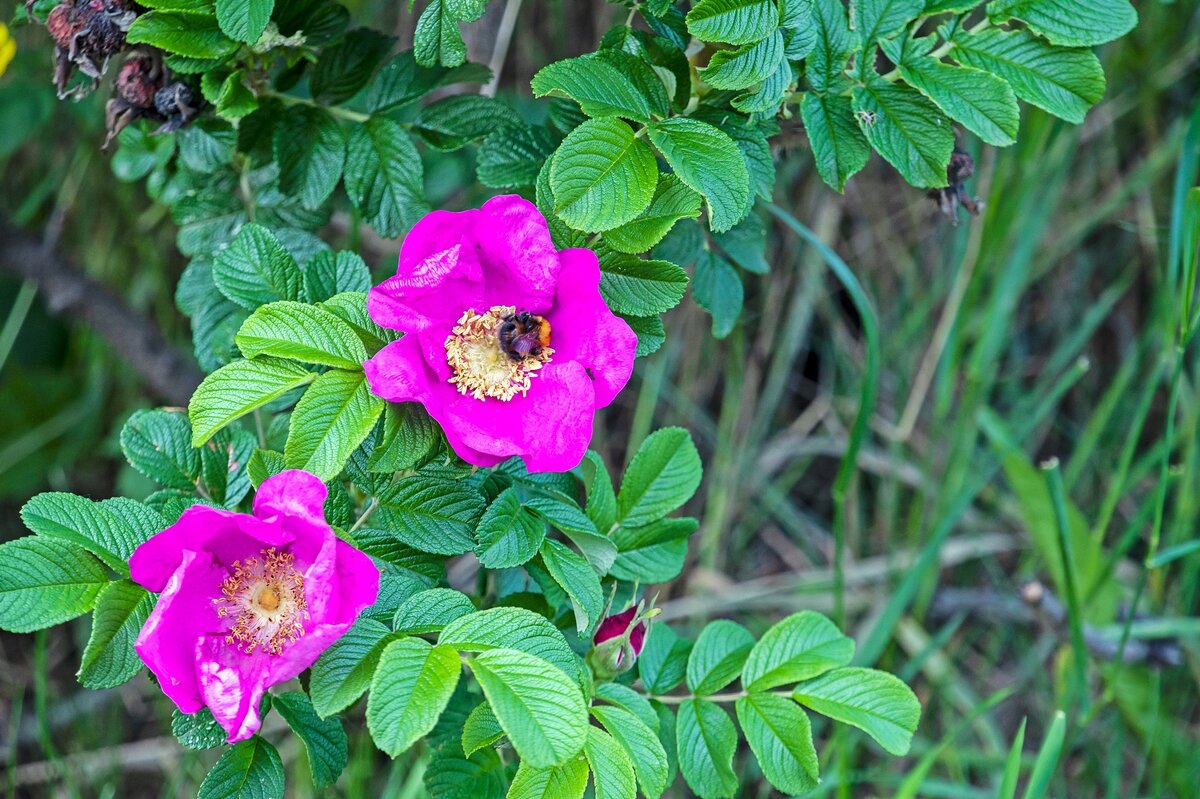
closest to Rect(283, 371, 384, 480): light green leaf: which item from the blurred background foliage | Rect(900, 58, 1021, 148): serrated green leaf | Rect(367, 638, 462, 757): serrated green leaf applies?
Rect(367, 638, 462, 757): serrated green leaf

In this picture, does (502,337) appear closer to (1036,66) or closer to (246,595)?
(246,595)

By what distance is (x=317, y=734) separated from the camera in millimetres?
745

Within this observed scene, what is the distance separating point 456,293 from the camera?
2.48 ft

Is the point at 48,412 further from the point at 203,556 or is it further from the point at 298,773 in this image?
the point at 203,556

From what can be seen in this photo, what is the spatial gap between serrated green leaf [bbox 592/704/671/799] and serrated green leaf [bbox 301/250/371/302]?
343 mm

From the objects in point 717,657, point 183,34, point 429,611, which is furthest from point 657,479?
point 183,34

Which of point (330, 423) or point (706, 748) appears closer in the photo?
point (330, 423)

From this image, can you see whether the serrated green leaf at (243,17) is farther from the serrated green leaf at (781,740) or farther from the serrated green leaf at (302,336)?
the serrated green leaf at (781,740)

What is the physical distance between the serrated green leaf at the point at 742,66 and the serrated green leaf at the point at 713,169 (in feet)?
0.10

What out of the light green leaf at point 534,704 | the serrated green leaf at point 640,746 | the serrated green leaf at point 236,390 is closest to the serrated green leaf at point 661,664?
the serrated green leaf at point 640,746

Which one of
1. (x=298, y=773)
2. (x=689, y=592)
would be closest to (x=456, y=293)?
(x=298, y=773)

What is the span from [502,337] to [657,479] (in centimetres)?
20

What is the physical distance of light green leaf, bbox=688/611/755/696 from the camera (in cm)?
88

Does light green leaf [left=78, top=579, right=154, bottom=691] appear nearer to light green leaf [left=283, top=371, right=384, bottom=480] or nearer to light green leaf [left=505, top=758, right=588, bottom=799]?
light green leaf [left=283, top=371, right=384, bottom=480]
